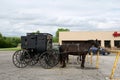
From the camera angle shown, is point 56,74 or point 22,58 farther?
point 22,58

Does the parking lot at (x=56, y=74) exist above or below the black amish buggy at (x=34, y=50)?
below

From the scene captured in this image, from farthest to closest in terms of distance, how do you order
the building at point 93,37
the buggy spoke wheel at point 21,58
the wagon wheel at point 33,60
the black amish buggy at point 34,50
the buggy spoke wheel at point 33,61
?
the building at point 93,37 < the buggy spoke wheel at point 33,61 < the wagon wheel at point 33,60 < the buggy spoke wheel at point 21,58 < the black amish buggy at point 34,50

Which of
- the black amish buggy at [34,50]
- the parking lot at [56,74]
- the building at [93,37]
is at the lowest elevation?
the parking lot at [56,74]

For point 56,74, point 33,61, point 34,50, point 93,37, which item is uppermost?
point 93,37

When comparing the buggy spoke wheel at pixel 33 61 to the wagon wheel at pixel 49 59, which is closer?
the wagon wheel at pixel 49 59

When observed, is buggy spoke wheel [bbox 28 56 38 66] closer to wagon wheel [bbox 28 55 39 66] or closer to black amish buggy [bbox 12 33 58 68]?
wagon wheel [bbox 28 55 39 66]

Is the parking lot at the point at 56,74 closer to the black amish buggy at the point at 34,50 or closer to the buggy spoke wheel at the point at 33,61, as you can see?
the black amish buggy at the point at 34,50

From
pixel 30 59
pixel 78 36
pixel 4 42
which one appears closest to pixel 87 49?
pixel 30 59

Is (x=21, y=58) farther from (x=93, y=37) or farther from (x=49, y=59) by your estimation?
(x=93, y=37)

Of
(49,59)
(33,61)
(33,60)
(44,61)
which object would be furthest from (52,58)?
(33,61)

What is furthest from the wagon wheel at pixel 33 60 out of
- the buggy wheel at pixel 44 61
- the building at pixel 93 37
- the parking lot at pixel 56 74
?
the building at pixel 93 37

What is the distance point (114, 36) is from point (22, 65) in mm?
45990

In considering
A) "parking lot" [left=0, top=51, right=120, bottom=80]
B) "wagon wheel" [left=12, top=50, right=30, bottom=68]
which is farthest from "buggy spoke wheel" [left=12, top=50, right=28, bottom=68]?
"parking lot" [left=0, top=51, right=120, bottom=80]

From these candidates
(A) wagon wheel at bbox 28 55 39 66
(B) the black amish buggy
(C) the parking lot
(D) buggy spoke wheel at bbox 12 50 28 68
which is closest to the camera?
(C) the parking lot
